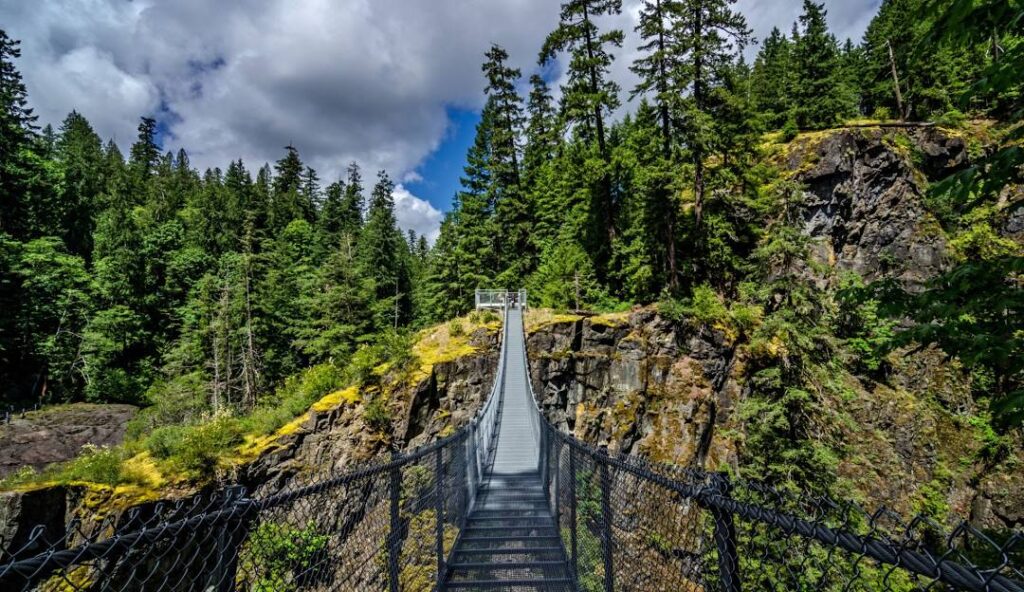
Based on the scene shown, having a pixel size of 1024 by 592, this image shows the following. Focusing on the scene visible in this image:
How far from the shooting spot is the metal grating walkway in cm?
402

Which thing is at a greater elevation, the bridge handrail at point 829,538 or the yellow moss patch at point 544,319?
the yellow moss patch at point 544,319

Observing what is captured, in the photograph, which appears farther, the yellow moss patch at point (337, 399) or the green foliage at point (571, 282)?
the green foliage at point (571, 282)

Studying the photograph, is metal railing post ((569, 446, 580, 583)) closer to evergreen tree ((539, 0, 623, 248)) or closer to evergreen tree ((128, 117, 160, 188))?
evergreen tree ((539, 0, 623, 248))

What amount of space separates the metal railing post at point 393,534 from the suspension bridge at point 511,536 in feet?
0.04

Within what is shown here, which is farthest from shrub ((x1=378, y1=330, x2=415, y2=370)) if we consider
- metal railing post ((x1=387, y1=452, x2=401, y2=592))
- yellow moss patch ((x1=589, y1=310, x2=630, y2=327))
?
metal railing post ((x1=387, y1=452, x2=401, y2=592))

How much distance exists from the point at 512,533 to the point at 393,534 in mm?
2607

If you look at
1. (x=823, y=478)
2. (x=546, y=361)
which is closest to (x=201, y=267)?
(x=546, y=361)

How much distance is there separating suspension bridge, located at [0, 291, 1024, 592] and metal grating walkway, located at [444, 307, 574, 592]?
0.02 metres

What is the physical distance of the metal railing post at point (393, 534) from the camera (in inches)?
119

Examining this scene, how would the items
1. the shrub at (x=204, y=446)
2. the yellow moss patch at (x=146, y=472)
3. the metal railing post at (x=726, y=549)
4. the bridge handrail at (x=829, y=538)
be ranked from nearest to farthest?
the bridge handrail at (x=829, y=538)
the metal railing post at (x=726, y=549)
the yellow moss patch at (x=146, y=472)
the shrub at (x=204, y=446)

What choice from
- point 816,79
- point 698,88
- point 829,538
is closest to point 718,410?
point 698,88

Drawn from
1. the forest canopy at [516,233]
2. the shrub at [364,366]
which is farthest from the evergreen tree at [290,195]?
the shrub at [364,366]

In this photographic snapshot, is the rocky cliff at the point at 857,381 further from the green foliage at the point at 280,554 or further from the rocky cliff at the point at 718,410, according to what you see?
the green foliage at the point at 280,554

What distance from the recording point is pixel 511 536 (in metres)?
5.01
